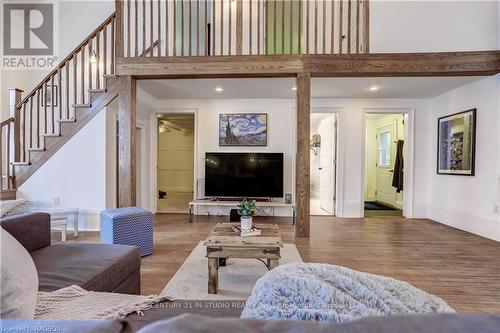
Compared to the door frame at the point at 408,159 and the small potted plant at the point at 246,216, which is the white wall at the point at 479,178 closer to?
the door frame at the point at 408,159

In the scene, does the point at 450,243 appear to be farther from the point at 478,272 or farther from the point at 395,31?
the point at 395,31

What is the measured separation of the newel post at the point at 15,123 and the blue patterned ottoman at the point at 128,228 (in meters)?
2.45

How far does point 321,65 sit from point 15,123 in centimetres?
479

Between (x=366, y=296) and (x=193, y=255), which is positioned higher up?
(x=366, y=296)

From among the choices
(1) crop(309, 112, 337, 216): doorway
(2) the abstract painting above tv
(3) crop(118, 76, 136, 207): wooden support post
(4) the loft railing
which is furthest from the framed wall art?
(3) crop(118, 76, 136, 207): wooden support post

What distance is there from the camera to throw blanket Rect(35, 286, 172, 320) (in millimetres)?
1025

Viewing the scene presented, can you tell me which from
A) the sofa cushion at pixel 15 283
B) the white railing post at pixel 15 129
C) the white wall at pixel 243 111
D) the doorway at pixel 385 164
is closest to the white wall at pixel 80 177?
the white railing post at pixel 15 129

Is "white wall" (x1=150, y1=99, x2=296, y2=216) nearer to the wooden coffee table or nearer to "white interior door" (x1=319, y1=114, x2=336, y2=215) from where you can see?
"white interior door" (x1=319, y1=114, x2=336, y2=215)

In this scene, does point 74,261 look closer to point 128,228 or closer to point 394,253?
point 128,228

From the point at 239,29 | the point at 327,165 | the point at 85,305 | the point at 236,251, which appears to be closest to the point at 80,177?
the point at 236,251

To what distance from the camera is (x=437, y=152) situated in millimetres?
4953

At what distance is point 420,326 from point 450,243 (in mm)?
3992

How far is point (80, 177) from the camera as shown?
398 cm

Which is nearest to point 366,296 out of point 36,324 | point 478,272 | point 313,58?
point 36,324
